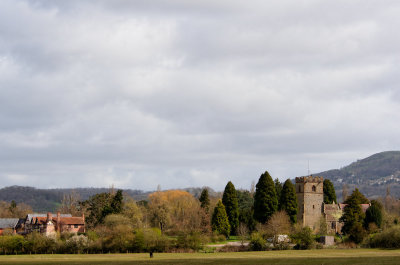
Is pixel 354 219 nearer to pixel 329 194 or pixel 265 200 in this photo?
pixel 265 200

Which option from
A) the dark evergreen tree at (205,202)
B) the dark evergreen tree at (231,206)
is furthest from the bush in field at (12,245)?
the dark evergreen tree at (231,206)

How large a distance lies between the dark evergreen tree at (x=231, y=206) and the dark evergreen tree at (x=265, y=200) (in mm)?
5057

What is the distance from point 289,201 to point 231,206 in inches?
407

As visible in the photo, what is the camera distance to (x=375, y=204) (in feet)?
280

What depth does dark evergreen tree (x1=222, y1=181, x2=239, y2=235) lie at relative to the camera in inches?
3634

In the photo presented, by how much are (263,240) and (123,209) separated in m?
33.0

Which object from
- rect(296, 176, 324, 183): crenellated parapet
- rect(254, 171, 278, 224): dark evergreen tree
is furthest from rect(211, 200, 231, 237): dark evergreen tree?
rect(296, 176, 324, 183): crenellated parapet

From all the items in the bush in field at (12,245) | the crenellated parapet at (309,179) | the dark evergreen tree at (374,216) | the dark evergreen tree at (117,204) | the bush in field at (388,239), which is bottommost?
the bush in field at (12,245)

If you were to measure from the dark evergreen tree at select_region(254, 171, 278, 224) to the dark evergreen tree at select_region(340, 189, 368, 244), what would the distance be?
1149 centimetres

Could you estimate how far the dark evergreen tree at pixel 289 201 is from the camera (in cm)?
8744

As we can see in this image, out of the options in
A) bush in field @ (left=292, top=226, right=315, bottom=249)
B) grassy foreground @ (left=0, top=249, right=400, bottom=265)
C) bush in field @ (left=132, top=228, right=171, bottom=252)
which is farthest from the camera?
bush in field @ (left=292, top=226, right=315, bottom=249)

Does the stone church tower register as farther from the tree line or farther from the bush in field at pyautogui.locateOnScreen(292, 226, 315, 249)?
the bush in field at pyautogui.locateOnScreen(292, 226, 315, 249)

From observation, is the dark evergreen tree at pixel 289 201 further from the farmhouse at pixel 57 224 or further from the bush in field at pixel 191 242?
the farmhouse at pixel 57 224

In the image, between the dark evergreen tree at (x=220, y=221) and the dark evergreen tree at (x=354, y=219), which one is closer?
the dark evergreen tree at (x=354, y=219)
